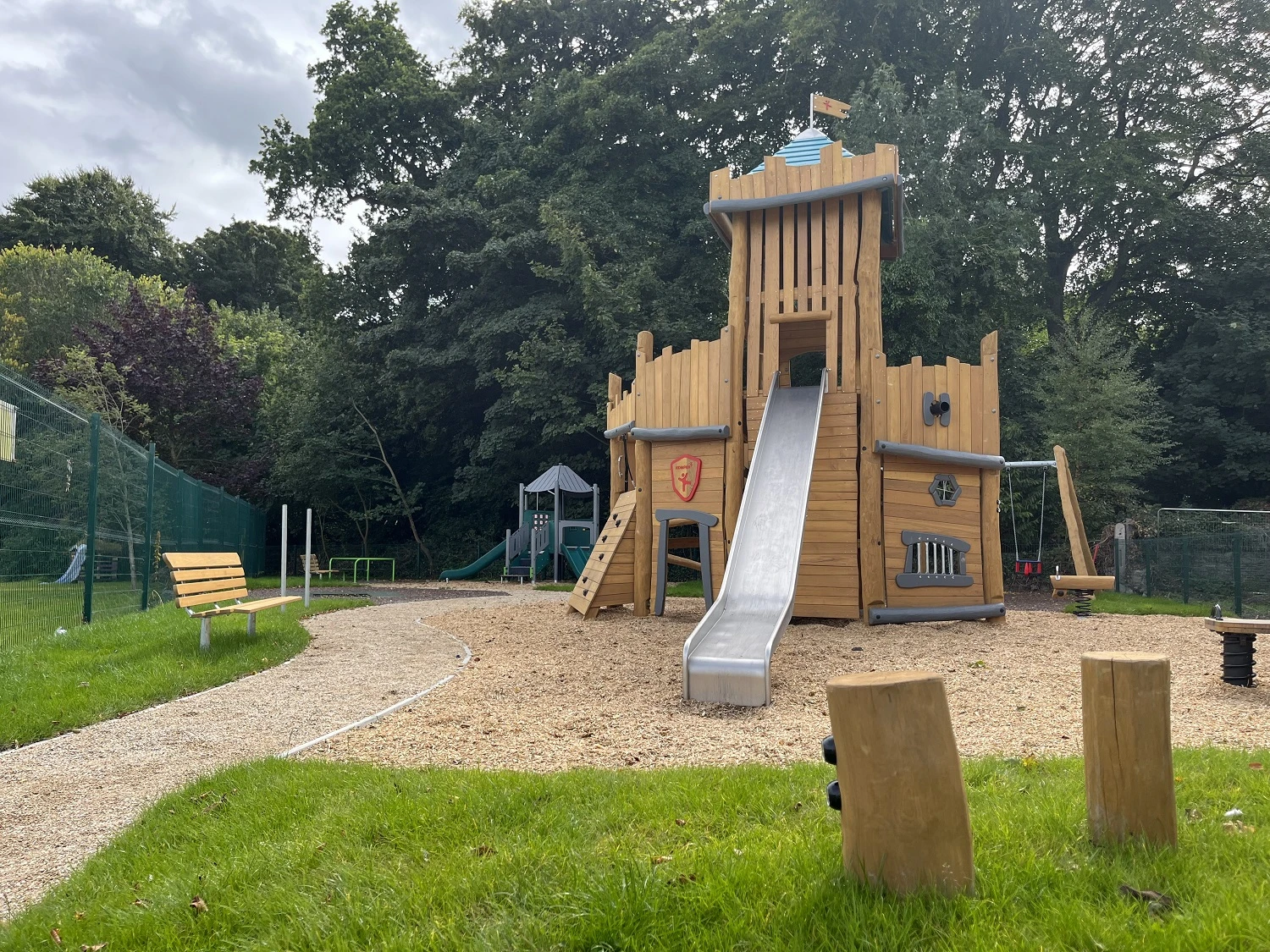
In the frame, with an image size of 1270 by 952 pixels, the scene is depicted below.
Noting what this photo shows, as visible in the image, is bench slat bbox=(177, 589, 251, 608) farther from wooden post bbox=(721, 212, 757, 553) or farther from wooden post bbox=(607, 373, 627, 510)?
wooden post bbox=(607, 373, 627, 510)

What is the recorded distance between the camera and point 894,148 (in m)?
10.6

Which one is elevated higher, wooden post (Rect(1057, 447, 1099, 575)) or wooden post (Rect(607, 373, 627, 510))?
wooden post (Rect(607, 373, 627, 510))

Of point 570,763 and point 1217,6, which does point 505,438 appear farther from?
point 1217,6

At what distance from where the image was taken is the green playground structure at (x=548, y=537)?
889 inches

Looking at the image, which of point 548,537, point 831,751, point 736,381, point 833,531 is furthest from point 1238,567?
point 548,537

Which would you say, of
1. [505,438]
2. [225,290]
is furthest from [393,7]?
[225,290]

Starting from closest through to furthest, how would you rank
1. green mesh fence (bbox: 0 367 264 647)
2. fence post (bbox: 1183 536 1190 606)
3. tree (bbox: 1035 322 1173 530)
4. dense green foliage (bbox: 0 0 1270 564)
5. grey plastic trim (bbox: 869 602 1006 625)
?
green mesh fence (bbox: 0 367 264 647), grey plastic trim (bbox: 869 602 1006 625), fence post (bbox: 1183 536 1190 606), tree (bbox: 1035 322 1173 530), dense green foliage (bbox: 0 0 1270 564)

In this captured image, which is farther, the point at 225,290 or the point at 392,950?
the point at 225,290

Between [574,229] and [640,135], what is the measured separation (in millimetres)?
4572

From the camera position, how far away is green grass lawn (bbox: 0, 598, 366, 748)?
19.0ft

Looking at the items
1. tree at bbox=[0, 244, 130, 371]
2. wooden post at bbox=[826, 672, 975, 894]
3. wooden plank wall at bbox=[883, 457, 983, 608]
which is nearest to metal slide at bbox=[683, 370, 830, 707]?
wooden plank wall at bbox=[883, 457, 983, 608]

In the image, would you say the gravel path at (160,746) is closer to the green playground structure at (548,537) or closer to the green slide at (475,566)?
the green playground structure at (548,537)

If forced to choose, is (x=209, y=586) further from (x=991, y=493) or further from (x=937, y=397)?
(x=991, y=493)

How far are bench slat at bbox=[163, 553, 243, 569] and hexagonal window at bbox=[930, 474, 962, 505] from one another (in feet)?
26.1
